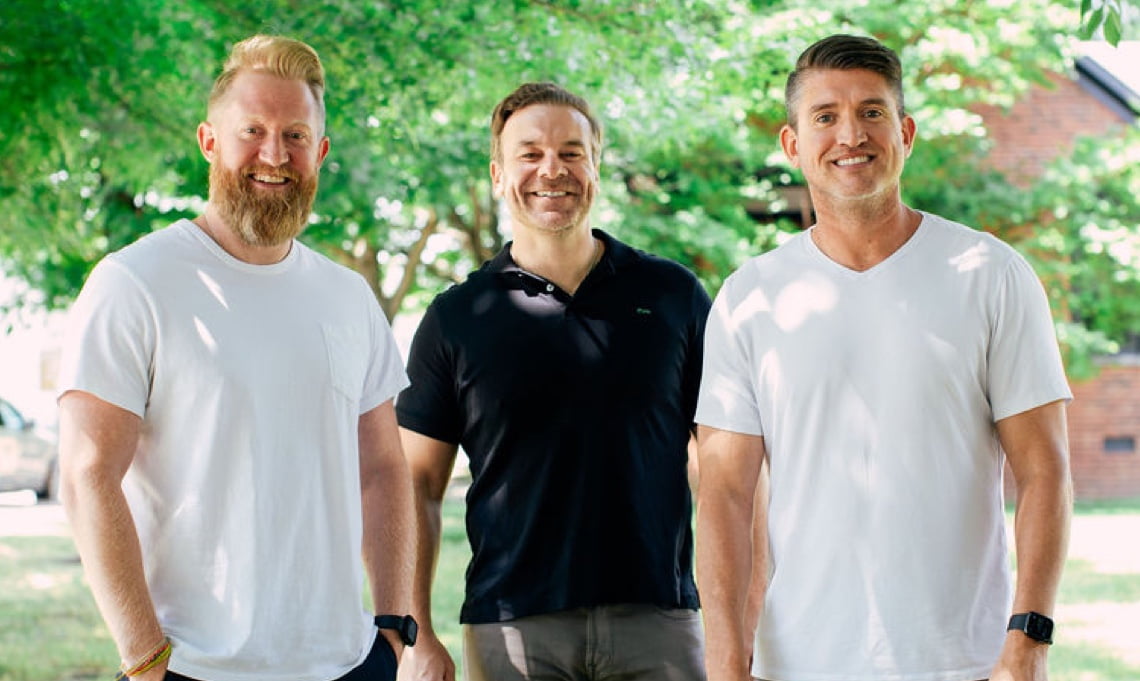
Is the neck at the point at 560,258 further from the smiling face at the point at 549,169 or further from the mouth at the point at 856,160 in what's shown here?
the mouth at the point at 856,160

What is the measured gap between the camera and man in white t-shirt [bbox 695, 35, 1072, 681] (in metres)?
2.92

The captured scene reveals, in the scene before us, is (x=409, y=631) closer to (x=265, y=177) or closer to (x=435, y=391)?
(x=435, y=391)

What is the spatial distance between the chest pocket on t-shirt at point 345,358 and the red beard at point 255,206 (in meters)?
0.24

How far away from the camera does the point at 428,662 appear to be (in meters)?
3.73

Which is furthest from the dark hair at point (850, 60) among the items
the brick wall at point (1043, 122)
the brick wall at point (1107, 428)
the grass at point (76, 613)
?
the brick wall at point (1107, 428)

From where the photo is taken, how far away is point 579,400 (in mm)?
3648

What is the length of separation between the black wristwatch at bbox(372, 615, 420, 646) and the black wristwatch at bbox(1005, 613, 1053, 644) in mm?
1401

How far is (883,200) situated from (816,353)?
14.8 inches

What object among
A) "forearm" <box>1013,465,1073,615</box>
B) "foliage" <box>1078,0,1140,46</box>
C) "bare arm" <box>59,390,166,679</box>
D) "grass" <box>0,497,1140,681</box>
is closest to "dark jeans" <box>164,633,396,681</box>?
"bare arm" <box>59,390,166,679</box>

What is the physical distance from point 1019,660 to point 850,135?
3.73ft

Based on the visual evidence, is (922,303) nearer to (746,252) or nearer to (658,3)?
(658,3)

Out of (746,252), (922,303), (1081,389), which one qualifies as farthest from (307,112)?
(1081,389)

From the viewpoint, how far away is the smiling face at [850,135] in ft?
10.1

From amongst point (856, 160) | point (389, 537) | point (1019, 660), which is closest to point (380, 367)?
point (389, 537)
